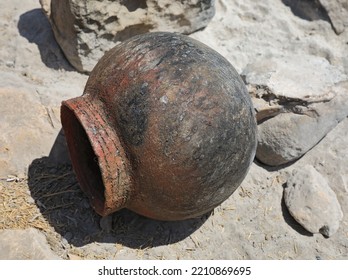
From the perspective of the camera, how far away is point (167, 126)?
3043mm

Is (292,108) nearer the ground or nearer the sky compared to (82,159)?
nearer the ground

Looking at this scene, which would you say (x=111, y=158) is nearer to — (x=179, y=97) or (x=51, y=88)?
(x=179, y=97)

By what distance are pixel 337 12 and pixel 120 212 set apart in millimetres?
3106

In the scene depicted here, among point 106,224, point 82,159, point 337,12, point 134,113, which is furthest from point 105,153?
→ point 337,12

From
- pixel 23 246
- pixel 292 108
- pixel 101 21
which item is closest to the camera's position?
pixel 23 246

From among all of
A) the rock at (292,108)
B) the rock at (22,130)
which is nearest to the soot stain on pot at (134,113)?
the rock at (22,130)

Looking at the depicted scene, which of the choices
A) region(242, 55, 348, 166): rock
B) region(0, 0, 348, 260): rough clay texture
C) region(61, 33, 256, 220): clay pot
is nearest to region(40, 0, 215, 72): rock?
region(0, 0, 348, 260): rough clay texture

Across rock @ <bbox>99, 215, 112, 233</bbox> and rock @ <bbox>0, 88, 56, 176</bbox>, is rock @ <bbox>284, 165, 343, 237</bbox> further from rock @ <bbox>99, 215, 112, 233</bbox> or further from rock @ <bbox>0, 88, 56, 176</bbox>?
rock @ <bbox>0, 88, 56, 176</bbox>

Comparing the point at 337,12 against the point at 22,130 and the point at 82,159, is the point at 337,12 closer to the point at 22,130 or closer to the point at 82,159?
the point at 82,159

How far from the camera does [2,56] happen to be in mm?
4699

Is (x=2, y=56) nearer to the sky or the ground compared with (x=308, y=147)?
nearer to the sky

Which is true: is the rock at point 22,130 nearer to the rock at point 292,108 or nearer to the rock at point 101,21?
the rock at point 101,21

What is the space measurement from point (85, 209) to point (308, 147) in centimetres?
194

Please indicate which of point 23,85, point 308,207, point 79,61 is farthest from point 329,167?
point 23,85
